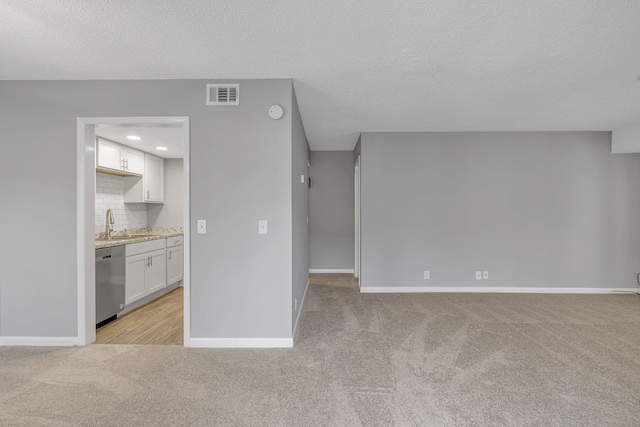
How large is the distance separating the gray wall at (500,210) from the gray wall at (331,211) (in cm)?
128

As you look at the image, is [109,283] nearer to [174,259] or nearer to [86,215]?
[86,215]

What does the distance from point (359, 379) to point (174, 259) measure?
352 centimetres

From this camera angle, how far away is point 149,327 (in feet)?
9.83

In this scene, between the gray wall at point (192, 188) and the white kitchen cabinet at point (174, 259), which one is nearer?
the gray wall at point (192, 188)

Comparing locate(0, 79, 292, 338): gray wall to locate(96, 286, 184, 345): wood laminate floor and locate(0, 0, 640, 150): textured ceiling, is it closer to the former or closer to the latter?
locate(0, 0, 640, 150): textured ceiling

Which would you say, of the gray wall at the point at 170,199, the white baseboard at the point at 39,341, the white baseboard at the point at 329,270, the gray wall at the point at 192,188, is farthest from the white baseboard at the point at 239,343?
the gray wall at the point at 170,199

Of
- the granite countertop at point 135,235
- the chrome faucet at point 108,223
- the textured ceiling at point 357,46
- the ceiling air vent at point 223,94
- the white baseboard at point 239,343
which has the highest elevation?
the textured ceiling at point 357,46

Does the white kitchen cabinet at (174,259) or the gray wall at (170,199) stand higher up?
the gray wall at (170,199)

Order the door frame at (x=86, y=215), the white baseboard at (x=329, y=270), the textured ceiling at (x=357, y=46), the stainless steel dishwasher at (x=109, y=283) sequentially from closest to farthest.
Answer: the textured ceiling at (x=357, y=46) < the door frame at (x=86, y=215) < the stainless steel dishwasher at (x=109, y=283) < the white baseboard at (x=329, y=270)

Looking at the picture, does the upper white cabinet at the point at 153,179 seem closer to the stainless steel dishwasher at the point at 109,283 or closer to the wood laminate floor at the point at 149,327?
the stainless steel dishwasher at the point at 109,283

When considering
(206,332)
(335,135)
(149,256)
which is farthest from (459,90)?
(149,256)

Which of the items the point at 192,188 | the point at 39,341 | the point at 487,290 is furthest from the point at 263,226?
the point at 487,290

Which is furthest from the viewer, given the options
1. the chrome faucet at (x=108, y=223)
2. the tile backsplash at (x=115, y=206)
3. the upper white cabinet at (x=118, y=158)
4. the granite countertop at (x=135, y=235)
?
the tile backsplash at (x=115, y=206)

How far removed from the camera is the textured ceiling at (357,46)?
1.65 metres
